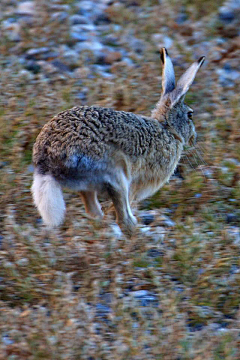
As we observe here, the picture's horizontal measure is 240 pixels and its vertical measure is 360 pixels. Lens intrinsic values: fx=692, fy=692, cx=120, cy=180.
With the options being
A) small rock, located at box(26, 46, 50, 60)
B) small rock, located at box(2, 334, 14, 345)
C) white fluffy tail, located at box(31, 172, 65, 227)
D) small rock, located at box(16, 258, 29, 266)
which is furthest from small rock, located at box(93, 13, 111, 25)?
small rock, located at box(2, 334, 14, 345)

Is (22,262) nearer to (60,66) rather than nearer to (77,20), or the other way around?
(60,66)

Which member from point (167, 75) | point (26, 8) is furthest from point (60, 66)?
point (167, 75)

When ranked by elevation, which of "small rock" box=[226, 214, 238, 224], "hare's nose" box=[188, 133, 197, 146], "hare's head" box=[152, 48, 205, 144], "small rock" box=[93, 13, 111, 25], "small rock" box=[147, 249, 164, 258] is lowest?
"small rock" box=[226, 214, 238, 224]

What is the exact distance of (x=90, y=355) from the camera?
12.6ft

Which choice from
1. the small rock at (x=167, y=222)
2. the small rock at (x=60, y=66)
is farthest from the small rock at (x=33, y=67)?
the small rock at (x=167, y=222)

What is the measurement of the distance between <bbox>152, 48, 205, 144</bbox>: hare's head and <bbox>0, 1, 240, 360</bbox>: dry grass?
1.34 ft

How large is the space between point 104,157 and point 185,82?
4.73 ft

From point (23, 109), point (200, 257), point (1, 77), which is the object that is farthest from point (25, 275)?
point (1, 77)

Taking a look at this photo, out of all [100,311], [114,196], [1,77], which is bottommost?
[100,311]

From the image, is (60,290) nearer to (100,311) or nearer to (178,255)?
(100,311)

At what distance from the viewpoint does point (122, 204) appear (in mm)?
5367

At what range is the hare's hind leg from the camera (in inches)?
223

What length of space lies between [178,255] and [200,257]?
0.52 feet

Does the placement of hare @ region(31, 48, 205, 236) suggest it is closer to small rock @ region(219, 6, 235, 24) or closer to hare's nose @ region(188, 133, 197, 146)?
hare's nose @ region(188, 133, 197, 146)
